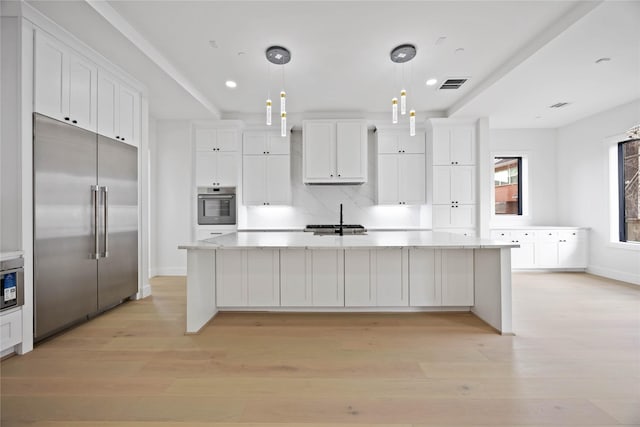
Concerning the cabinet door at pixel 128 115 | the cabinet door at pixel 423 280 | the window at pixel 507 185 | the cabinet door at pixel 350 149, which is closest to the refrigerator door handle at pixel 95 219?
the cabinet door at pixel 128 115

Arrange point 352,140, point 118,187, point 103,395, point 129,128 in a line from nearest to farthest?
1. point 103,395
2. point 118,187
3. point 129,128
4. point 352,140

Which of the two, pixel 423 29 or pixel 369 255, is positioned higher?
pixel 423 29

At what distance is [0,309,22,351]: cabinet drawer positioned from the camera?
6.91 feet

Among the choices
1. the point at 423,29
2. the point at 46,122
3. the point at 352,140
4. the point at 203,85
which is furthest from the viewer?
the point at 352,140

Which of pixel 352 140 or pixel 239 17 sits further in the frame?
pixel 352 140

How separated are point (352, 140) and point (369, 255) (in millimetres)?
2581

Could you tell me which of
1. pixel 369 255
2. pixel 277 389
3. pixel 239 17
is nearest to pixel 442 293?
pixel 369 255

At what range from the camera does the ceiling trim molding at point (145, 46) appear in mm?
2408

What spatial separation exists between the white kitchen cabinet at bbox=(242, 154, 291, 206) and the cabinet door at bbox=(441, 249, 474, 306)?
2.87 m

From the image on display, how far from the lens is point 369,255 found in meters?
3.02

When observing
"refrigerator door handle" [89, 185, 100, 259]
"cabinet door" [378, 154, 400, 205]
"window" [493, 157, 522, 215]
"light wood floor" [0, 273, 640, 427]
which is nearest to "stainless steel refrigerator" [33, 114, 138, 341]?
"refrigerator door handle" [89, 185, 100, 259]

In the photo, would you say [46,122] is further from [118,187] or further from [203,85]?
[203,85]

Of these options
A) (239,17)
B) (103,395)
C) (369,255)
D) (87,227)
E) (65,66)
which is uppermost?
(239,17)

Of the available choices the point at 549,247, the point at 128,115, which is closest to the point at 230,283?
the point at 128,115
